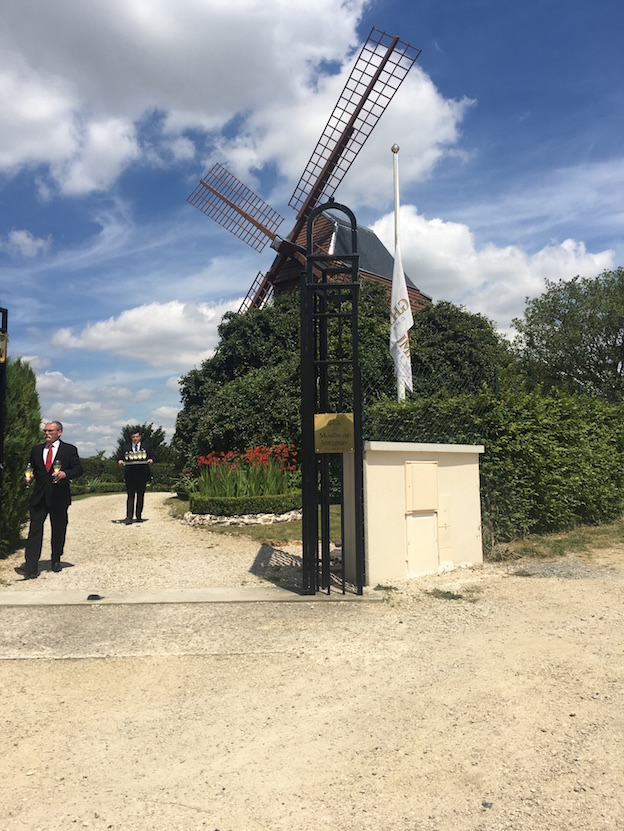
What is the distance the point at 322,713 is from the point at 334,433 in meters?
3.05

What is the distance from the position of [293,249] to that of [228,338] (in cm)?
520

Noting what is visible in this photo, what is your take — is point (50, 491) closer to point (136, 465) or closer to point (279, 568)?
point (279, 568)

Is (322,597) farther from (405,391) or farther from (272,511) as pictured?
(405,391)

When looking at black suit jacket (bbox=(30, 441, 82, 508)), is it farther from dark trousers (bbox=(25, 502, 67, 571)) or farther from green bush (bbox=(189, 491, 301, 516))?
green bush (bbox=(189, 491, 301, 516))

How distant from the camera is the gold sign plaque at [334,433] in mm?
6113

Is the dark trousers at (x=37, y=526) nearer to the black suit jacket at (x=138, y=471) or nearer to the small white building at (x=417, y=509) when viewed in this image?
the small white building at (x=417, y=509)

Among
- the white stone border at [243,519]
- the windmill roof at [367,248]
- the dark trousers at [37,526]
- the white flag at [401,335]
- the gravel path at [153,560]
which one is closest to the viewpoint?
the gravel path at [153,560]

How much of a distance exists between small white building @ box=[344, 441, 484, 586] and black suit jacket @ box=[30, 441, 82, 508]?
3431 millimetres

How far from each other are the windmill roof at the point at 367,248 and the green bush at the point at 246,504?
54.8 ft

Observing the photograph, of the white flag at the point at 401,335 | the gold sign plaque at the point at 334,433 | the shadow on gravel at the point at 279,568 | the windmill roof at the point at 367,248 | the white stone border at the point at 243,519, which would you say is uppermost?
the windmill roof at the point at 367,248

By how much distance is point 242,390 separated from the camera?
15.0 metres

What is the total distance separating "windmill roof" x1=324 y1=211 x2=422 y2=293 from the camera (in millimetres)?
26734

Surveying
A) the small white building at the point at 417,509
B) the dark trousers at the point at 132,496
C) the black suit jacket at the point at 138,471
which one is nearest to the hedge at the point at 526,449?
the small white building at the point at 417,509

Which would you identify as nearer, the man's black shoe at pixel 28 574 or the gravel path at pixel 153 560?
the gravel path at pixel 153 560
